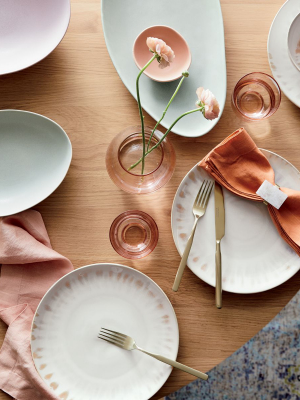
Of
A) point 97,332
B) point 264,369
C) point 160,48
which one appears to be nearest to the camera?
point 160,48

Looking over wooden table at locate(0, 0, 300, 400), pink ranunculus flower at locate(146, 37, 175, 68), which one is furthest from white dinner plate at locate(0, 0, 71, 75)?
pink ranunculus flower at locate(146, 37, 175, 68)

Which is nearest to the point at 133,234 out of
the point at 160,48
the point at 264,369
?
the point at 160,48

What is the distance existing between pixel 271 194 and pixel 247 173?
0.22 feet

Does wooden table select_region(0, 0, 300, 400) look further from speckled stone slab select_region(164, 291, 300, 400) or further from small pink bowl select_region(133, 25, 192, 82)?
speckled stone slab select_region(164, 291, 300, 400)

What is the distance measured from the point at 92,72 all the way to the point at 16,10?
→ 0.21 meters

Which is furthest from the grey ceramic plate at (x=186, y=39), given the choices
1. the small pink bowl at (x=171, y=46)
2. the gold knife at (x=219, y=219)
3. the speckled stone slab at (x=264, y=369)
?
the speckled stone slab at (x=264, y=369)

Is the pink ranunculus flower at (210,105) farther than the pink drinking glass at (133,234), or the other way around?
the pink drinking glass at (133,234)

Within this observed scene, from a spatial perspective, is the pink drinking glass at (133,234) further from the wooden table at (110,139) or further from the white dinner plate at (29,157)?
the white dinner plate at (29,157)

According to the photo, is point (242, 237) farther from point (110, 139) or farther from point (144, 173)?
point (110, 139)

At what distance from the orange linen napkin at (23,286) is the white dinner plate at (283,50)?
0.62 m

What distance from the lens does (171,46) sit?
975 millimetres

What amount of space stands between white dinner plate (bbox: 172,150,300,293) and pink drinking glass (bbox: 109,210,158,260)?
0.20 feet

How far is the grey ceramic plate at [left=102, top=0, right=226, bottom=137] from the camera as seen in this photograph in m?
0.98

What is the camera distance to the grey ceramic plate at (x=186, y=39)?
3.21ft
